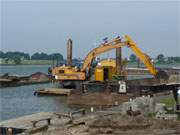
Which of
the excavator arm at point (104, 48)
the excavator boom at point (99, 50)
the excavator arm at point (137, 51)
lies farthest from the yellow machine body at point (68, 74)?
the excavator arm at point (137, 51)

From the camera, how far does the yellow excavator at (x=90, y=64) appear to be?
4038cm

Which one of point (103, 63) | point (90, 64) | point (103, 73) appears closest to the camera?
point (103, 73)

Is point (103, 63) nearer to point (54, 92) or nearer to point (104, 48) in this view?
point (104, 48)

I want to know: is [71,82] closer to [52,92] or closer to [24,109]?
[52,92]

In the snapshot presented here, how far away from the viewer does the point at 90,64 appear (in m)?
42.8

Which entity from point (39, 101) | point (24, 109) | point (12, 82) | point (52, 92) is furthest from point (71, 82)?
point (12, 82)

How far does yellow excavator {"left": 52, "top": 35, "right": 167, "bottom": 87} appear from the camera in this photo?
40375 mm

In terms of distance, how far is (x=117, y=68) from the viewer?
141 feet

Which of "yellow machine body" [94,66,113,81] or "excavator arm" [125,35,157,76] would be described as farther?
"excavator arm" [125,35,157,76]

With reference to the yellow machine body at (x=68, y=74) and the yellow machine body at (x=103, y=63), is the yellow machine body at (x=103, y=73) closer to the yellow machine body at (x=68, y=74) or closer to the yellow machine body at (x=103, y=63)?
the yellow machine body at (x=103, y=63)

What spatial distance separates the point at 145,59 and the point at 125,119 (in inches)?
1048

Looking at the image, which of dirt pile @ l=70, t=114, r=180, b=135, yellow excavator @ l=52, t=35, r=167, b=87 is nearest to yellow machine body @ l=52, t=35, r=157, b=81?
yellow excavator @ l=52, t=35, r=167, b=87

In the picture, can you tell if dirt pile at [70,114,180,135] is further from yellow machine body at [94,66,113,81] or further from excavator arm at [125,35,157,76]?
excavator arm at [125,35,157,76]

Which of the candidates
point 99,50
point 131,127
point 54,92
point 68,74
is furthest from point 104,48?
point 131,127
